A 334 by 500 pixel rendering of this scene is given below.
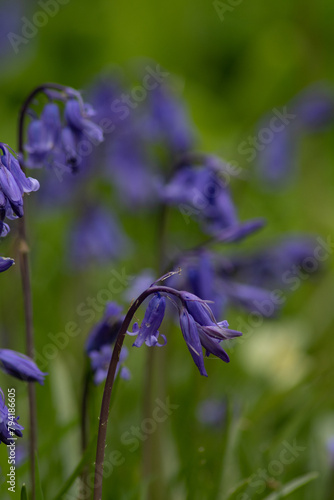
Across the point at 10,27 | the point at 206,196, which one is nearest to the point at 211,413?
the point at 206,196

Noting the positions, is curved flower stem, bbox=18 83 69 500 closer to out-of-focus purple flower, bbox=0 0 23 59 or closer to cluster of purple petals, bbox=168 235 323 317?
cluster of purple petals, bbox=168 235 323 317

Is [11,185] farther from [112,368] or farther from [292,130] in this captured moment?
[292,130]

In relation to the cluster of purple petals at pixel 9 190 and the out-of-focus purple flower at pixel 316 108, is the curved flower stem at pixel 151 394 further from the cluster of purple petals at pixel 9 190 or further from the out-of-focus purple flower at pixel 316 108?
the out-of-focus purple flower at pixel 316 108

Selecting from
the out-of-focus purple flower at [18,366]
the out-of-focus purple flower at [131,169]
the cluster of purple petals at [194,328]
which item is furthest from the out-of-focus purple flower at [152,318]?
the out-of-focus purple flower at [131,169]

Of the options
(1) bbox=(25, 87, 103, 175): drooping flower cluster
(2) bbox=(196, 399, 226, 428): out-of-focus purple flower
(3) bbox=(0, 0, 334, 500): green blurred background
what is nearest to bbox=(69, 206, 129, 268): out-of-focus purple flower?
(3) bbox=(0, 0, 334, 500): green blurred background

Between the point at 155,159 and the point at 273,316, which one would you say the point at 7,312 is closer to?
the point at 273,316

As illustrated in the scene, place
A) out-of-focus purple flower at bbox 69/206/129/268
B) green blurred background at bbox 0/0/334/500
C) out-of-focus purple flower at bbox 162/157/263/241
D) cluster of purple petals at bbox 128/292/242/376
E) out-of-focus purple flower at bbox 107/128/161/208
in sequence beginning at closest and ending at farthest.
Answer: cluster of purple petals at bbox 128/292/242/376 → out-of-focus purple flower at bbox 162/157/263/241 → green blurred background at bbox 0/0/334/500 → out-of-focus purple flower at bbox 69/206/129/268 → out-of-focus purple flower at bbox 107/128/161/208

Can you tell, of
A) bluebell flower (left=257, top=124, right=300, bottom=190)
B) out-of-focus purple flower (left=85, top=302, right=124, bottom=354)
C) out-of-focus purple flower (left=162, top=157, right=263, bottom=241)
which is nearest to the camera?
out-of-focus purple flower (left=85, top=302, right=124, bottom=354)
